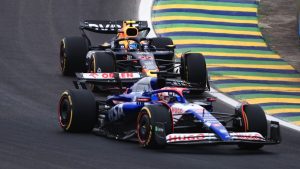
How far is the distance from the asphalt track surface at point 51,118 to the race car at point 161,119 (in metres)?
0.22

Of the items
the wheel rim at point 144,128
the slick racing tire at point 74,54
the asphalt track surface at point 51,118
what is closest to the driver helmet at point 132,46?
the slick racing tire at point 74,54

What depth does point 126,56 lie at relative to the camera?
75.8 feet

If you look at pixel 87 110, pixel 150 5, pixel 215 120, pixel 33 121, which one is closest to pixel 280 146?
pixel 215 120

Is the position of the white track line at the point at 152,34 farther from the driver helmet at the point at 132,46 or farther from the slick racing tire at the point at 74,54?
the slick racing tire at the point at 74,54

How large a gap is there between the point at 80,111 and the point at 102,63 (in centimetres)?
508

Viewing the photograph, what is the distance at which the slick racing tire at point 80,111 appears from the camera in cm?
1708

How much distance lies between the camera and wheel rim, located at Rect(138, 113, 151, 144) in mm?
15586

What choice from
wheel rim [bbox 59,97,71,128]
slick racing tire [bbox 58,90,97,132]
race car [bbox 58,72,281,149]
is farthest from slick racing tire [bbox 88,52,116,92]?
slick racing tire [bbox 58,90,97,132]

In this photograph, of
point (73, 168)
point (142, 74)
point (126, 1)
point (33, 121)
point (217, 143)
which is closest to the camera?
point (73, 168)

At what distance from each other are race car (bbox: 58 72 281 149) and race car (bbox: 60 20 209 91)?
3.92 metres

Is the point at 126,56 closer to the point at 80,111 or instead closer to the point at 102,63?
the point at 102,63

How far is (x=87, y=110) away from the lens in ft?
56.0

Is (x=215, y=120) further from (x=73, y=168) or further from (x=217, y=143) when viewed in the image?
(x=73, y=168)

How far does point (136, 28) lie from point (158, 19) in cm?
394
